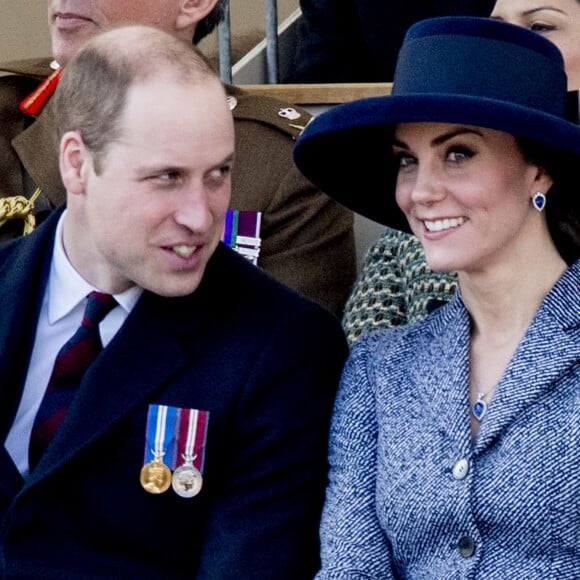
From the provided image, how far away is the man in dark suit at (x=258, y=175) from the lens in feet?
→ 10.3

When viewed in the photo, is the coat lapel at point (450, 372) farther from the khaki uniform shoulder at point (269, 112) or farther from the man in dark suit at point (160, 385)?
the khaki uniform shoulder at point (269, 112)

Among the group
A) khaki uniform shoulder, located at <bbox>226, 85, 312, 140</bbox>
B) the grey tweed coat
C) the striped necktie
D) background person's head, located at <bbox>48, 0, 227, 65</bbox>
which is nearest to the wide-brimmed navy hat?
the grey tweed coat

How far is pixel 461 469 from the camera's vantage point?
7.52ft

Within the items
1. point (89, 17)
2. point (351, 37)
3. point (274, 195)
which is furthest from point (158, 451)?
point (351, 37)

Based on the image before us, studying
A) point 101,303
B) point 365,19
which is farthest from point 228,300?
point 365,19

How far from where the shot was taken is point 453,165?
236 centimetres

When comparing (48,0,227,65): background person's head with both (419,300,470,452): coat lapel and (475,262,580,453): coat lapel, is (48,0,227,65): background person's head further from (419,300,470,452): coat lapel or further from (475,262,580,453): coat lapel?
(475,262,580,453): coat lapel

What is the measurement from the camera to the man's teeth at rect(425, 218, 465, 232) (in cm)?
234

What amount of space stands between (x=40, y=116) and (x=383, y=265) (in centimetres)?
86

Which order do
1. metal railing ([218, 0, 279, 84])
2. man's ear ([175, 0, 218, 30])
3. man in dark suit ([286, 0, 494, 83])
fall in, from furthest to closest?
metal railing ([218, 0, 279, 84])
man in dark suit ([286, 0, 494, 83])
man's ear ([175, 0, 218, 30])

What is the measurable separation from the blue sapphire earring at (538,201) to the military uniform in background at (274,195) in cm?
84

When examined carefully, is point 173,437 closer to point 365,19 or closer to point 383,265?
point 383,265

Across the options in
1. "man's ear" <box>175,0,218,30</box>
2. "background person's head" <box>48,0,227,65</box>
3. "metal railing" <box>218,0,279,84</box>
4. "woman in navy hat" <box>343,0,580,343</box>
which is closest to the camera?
"woman in navy hat" <box>343,0,580,343</box>

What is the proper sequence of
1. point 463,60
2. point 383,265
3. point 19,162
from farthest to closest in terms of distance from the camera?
point 19,162
point 383,265
point 463,60
